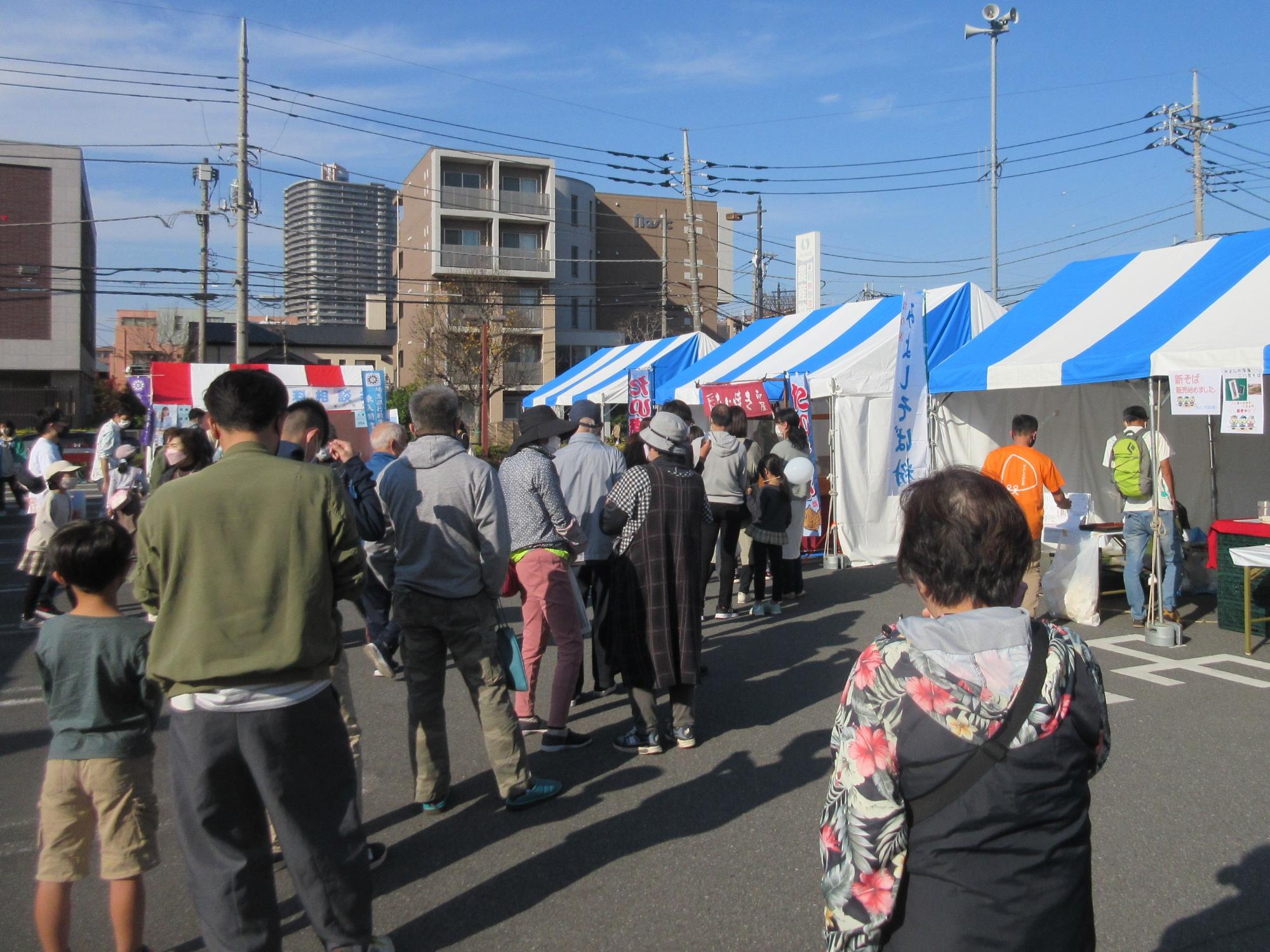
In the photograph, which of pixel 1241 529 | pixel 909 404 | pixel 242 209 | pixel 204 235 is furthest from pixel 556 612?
pixel 204 235

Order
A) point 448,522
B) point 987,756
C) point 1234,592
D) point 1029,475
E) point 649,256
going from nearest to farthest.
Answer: point 987,756
point 448,522
point 1029,475
point 1234,592
point 649,256

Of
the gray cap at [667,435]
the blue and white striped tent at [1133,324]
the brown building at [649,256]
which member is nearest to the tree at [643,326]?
the brown building at [649,256]

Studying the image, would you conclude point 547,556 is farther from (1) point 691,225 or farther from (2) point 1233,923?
(1) point 691,225

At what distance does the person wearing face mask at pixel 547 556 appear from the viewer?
16.3ft

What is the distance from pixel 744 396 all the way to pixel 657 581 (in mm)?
7336

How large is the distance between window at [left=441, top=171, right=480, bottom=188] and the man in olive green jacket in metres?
50.9

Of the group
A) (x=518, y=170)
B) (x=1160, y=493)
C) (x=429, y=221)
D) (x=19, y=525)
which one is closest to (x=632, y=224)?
(x=518, y=170)

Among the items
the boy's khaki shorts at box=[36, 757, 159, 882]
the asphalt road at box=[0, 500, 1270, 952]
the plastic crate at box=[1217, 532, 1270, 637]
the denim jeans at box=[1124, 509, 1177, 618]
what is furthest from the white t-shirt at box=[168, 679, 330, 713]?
the plastic crate at box=[1217, 532, 1270, 637]

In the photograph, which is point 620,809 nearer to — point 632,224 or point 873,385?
point 873,385

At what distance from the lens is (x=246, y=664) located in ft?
8.13

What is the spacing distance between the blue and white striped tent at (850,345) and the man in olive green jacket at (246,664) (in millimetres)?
9519

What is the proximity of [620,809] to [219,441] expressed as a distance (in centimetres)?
252

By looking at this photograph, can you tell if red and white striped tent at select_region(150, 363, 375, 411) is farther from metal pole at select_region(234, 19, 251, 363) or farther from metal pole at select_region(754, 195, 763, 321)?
metal pole at select_region(754, 195, 763, 321)

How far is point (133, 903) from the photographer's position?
291 centimetres
